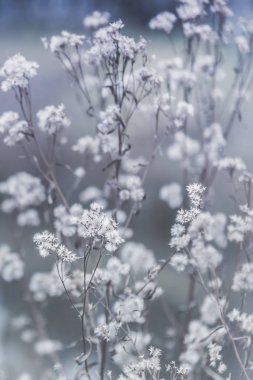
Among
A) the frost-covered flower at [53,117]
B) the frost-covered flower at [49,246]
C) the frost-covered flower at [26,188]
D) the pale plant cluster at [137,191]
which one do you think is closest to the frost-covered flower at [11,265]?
the pale plant cluster at [137,191]

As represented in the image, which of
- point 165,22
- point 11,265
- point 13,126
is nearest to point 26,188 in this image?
point 11,265

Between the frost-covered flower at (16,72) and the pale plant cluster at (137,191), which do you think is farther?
the frost-covered flower at (16,72)

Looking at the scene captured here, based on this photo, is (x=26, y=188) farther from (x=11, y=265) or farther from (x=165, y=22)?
(x=165, y=22)

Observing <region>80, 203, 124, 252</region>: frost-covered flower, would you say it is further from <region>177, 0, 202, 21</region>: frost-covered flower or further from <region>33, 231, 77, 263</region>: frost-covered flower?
<region>177, 0, 202, 21</region>: frost-covered flower

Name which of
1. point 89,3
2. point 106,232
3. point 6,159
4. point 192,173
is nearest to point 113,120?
point 106,232

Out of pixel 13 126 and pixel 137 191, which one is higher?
pixel 13 126

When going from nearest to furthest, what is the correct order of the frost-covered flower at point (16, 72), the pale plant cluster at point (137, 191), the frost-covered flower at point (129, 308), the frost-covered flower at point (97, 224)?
the frost-covered flower at point (97, 224)
the pale plant cluster at point (137, 191)
the frost-covered flower at point (16, 72)
the frost-covered flower at point (129, 308)

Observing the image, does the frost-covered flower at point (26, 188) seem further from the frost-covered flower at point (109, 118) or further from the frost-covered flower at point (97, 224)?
the frost-covered flower at point (97, 224)

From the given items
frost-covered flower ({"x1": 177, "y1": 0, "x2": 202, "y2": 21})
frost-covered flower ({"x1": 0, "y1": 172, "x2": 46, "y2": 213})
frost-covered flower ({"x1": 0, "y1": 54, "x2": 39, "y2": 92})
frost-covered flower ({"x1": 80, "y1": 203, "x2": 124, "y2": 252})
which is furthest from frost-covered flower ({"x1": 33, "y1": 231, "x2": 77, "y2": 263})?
frost-covered flower ({"x1": 177, "y1": 0, "x2": 202, "y2": 21})

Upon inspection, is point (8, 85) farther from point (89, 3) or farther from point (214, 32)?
point (89, 3)

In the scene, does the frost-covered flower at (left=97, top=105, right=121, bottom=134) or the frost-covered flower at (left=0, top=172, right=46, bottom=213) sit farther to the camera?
the frost-covered flower at (left=0, top=172, right=46, bottom=213)

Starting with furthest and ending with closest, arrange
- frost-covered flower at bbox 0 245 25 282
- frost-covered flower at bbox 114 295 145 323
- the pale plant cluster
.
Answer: frost-covered flower at bbox 0 245 25 282 < frost-covered flower at bbox 114 295 145 323 < the pale plant cluster
